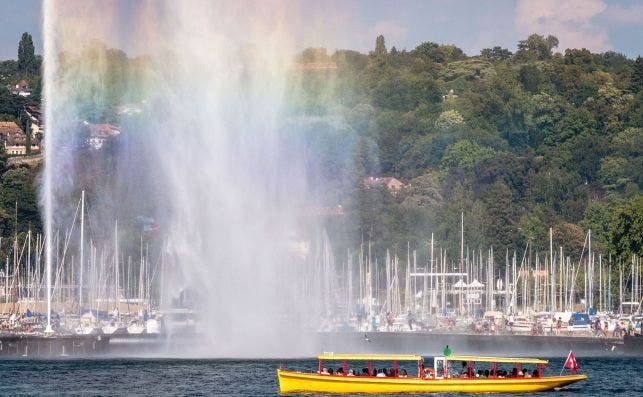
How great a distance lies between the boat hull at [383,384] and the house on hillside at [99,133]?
101m

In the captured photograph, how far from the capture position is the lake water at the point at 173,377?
92.2 meters

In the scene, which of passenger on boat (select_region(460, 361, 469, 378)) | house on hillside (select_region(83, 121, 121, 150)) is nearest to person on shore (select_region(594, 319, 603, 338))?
passenger on boat (select_region(460, 361, 469, 378))

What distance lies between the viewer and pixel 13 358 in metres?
114

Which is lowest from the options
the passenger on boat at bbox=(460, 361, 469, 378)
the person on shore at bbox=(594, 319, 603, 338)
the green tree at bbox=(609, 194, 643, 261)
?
the passenger on boat at bbox=(460, 361, 469, 378)

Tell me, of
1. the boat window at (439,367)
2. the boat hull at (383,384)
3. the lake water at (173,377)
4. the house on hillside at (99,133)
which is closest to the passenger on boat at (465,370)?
the boat hull at (383,384)

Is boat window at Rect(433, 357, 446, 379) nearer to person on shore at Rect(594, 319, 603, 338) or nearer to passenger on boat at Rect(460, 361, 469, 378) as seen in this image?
passenger on boat at Rect(460, 361, 469, 378)

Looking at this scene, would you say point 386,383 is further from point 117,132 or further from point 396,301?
point 117,132

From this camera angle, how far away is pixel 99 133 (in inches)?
7771

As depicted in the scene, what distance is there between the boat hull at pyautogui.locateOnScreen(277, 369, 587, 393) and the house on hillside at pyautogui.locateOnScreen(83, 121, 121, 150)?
10056cm

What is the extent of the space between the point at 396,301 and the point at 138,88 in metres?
46.0

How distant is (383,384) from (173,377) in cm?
1733

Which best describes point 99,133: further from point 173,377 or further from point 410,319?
point 173,377

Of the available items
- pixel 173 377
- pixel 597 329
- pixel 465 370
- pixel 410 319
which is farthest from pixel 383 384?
pixel 410 319

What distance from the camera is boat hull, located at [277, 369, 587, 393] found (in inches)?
3393
